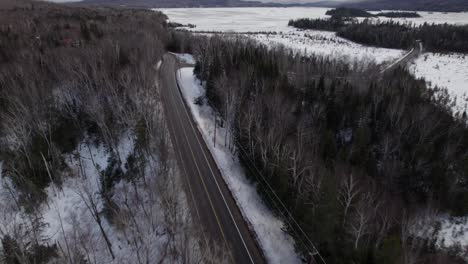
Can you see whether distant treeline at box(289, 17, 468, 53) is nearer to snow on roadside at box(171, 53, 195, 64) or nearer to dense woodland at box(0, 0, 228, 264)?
snow on roadside at box(171, 53, 195, 64)

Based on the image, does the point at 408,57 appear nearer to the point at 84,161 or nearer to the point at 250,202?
the point at 250,202

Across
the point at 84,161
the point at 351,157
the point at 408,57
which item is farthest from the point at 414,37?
the point at 84,161

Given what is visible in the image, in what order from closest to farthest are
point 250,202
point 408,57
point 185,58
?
point 250,202, point 185,58, point 408,57

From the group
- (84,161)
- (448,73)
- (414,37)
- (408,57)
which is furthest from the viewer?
(414,37)

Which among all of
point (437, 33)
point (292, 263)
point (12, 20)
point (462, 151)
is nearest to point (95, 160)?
point (292, 263)

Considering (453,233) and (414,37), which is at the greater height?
(414,37)

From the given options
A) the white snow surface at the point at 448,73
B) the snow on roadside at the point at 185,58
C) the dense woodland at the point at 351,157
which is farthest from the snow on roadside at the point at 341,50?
the dense woodland at the point at 351,157

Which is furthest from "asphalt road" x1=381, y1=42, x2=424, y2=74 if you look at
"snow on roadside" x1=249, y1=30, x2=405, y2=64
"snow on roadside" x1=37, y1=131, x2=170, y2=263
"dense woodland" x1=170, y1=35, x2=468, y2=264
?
"snow on roadside" x1=37, y1=131, x2=170, y2=263
